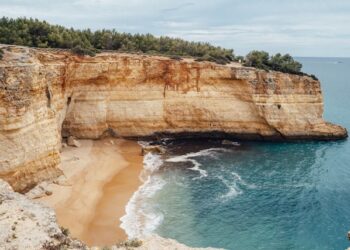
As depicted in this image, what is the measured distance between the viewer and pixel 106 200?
3356cm

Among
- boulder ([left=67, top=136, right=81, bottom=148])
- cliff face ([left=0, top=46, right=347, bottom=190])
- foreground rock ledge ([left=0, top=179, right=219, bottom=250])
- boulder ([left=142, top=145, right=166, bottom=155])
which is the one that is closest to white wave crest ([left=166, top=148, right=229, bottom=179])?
boulder ([left=142, top=145, right=166, bottom=155])

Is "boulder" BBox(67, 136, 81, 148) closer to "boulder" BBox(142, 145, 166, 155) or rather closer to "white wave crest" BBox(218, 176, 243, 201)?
"boulder" BBox(142, 145, 166, 155)

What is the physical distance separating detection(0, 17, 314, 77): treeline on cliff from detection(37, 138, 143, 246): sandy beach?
11.0 meters

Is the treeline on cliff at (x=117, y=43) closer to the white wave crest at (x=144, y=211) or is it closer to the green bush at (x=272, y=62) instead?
the green bush at (x=272, y=62)

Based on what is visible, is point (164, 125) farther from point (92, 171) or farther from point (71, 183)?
point (71, 183)

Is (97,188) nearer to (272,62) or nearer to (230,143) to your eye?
(230,143)

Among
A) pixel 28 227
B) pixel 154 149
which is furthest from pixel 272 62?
pixel 28 227

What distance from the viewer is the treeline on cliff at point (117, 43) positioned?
48.2m

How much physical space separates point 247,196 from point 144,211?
348 inches

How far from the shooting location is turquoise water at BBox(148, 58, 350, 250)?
27.8 m

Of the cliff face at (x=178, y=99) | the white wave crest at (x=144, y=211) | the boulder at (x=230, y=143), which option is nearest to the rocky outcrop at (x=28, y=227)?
the white wave crest at (x=144, y=211)

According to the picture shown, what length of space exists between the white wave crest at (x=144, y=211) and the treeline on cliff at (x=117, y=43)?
17.2 meters

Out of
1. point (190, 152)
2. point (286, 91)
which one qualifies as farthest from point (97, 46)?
point (286, 91)

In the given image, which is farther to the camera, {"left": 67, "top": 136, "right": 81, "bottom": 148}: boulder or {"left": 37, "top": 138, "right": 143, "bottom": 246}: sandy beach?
{"left": 67, "top": 136, "right": 81, "bottom": 148}: boulder
